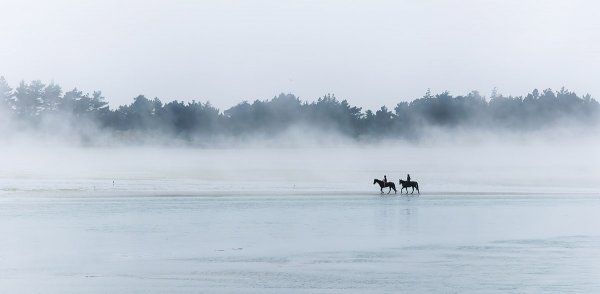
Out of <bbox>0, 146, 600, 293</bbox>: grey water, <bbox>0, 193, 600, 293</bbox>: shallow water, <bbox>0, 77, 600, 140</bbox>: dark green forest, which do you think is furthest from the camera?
<bbox>0, 77, 600, 140</bbox>: dark green forest

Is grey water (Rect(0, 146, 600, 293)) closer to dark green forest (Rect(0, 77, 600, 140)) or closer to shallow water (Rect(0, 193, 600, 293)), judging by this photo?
shallow water (Rect(0, 193, 600, 293))

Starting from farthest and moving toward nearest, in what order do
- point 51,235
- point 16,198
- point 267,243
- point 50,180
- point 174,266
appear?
1. point 50,180
2. point 16,198
3. point 51,235
4. point 267,243
5. point 174,266

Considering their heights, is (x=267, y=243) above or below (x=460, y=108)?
below

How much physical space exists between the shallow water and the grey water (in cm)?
4

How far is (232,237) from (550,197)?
24.7m

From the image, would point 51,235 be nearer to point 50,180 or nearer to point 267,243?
point 267,243

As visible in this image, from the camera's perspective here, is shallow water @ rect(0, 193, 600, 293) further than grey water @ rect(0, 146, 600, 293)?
No

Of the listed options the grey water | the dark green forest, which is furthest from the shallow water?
the dark green forest

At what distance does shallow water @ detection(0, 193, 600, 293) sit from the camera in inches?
804

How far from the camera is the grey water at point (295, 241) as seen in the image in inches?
810

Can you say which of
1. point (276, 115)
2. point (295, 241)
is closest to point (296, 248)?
point (295, 241)

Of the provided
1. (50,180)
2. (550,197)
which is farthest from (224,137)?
(550,197)

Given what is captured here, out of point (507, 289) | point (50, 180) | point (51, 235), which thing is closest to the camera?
point (507, 289)

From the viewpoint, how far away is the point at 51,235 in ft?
94.9
